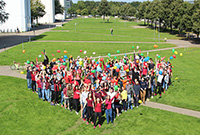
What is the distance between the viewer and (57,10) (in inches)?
5443

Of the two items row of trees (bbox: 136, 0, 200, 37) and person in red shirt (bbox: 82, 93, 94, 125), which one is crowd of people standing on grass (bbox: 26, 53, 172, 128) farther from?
row of trees (bbox: 136, 0, 200, 37)

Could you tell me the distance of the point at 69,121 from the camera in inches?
489

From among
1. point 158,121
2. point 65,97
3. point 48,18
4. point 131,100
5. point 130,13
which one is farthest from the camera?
point 130,13

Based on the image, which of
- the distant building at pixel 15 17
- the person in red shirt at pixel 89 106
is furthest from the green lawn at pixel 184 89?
the distant building at pixel 15 17

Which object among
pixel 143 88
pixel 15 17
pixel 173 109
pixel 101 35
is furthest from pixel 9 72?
pixel 15 17

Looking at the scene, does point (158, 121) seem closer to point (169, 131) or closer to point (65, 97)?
point (169, 131)

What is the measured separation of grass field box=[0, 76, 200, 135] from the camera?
37.3ft

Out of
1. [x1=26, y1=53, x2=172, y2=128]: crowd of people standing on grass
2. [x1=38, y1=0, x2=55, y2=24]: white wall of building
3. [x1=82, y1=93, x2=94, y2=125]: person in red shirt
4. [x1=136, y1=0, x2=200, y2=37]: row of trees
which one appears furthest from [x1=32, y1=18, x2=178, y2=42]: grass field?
[x1=38, y1=0, x2=55, y2=24]: white wall of building

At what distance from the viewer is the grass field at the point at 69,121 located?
11375mm

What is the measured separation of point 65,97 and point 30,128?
2.67m

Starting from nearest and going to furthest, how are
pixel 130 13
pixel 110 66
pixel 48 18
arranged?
pixel 110 66
pixel 48 18
pixel 130 13

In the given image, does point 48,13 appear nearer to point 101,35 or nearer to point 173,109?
point 101,35

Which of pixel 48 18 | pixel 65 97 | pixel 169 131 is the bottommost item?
pixel 169 131

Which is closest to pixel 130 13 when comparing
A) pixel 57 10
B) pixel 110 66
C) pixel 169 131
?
pixel 57 10
